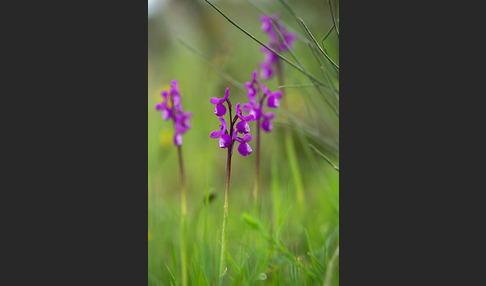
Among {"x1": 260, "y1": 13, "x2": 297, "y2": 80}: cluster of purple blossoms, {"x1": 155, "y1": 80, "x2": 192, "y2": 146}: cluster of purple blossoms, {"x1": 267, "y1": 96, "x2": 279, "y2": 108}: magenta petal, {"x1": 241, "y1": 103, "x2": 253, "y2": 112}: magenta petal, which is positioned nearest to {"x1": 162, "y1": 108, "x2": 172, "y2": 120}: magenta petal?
{"x1": 155, "y1": 80, "x2": 192, "y2": 146}: cluster of purple blossoms

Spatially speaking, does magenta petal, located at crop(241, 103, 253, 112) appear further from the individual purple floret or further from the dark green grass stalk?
the dark green grass stalk

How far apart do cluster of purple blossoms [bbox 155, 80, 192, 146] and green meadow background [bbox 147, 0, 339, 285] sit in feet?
0.23

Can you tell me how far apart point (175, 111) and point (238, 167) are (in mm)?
630

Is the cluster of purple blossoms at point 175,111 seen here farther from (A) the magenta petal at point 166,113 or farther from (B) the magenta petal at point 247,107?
(B) the magenta petal at point 247,107

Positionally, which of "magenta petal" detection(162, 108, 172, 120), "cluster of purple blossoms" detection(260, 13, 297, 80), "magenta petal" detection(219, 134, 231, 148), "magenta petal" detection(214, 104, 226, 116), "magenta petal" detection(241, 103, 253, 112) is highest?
"cluster of purple blossoms" detection(260, 13, 297, 80)

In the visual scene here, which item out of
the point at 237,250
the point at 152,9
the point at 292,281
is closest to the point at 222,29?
the point at 152,9

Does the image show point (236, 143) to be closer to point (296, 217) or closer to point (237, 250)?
point (237, 250)

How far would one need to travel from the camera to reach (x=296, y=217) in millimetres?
2125

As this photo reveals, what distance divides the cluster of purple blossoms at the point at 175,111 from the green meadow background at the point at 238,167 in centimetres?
7

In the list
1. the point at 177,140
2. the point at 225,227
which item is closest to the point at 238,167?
the point at 177,140

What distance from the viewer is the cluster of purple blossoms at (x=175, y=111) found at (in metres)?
1.81

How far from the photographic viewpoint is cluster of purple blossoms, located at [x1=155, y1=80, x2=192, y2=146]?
1.81 meters

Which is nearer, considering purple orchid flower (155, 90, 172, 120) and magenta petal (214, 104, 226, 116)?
magenta petal (214, 104, 226, 116)

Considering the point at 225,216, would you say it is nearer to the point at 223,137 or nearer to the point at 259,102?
the point at 223,137
